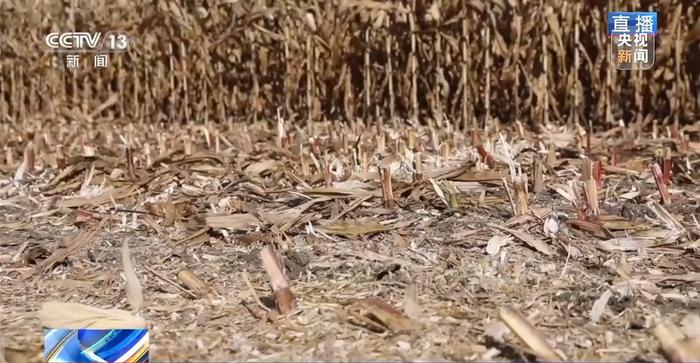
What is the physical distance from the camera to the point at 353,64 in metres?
5.02

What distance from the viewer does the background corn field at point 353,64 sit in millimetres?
4398

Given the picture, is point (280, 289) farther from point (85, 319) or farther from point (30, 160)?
point (30, 160)

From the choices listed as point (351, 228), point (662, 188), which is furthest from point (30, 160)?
point (662, 188)

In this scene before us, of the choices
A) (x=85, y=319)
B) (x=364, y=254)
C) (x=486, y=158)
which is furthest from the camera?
(x=486, y=158)

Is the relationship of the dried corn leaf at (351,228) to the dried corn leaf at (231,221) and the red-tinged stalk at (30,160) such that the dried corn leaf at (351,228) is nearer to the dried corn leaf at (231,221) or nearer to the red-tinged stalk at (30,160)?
the dried corn leaf at (231,221)

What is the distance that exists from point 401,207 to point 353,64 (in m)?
3.00

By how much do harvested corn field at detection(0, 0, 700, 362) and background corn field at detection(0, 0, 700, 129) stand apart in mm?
20

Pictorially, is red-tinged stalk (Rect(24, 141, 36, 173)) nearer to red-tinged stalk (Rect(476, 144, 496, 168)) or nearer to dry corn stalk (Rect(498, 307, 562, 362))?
red-tinged stalk (Rect(476, 144, 496, 168))

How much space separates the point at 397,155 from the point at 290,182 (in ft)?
1.55

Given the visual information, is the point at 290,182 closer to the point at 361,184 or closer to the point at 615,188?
Result: the point at 361,184

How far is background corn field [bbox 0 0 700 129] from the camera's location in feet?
14.4

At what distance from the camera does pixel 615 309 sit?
4.69 ft

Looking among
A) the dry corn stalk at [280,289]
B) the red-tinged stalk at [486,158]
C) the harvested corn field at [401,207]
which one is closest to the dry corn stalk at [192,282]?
the harvested corn field at [401,207]

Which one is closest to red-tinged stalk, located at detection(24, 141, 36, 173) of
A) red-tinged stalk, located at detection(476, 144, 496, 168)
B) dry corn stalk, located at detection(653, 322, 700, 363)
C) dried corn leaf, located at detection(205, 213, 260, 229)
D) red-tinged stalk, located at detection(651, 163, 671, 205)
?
dried corn leaf, located at detection(205, 213, 260, 229)
